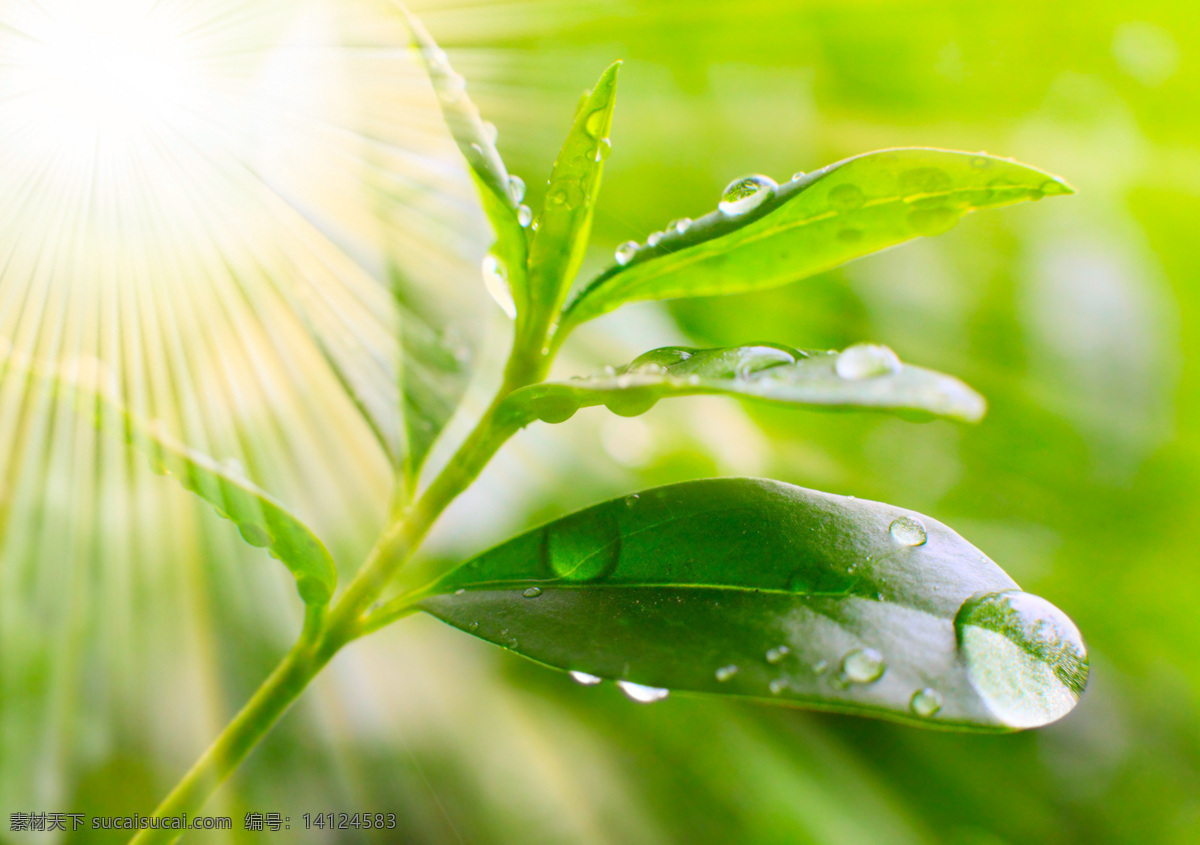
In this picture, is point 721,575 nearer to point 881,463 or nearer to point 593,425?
point 593,425

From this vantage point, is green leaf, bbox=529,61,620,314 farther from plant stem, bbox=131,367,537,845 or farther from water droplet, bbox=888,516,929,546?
water droplet, bbox=888,516,929,546

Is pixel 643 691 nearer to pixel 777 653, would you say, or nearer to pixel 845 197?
pixel 777 653

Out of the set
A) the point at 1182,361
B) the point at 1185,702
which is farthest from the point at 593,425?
the point at 1182,361

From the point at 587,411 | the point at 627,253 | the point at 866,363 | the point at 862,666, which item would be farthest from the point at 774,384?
the point at 587,411

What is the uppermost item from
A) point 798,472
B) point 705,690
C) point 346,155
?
point 346,155

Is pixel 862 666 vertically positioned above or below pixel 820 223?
below

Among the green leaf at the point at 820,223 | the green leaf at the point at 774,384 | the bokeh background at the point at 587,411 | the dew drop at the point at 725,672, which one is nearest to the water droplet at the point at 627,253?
the green leaf at the point at 820,223

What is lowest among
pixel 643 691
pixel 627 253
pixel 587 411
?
pixel 587 411
